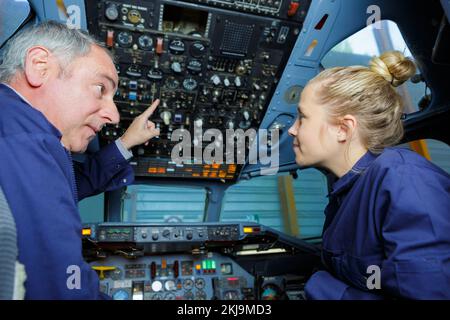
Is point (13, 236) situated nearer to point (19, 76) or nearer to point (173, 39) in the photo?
point (19, 76)

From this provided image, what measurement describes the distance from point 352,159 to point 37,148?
1122 mm

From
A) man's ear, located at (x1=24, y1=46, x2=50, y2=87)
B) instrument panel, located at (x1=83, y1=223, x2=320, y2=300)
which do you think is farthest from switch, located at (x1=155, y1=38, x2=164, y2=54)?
instrument panel, located at (x1=83, y1=223, x2=320, y2=300)

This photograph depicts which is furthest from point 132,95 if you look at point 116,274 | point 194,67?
point 116,274

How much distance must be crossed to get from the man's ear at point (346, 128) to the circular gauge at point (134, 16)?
1387 mm

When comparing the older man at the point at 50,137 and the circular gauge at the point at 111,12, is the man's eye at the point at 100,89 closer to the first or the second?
the older man at the point at 50,137

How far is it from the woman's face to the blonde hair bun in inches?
10.5

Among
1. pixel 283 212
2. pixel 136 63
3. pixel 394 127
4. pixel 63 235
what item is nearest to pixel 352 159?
pixel 394 127

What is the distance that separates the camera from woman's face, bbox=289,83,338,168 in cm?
132

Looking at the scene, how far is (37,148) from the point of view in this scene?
0.86 meters

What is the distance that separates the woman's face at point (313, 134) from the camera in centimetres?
132

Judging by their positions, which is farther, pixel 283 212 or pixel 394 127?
pixel 283 212

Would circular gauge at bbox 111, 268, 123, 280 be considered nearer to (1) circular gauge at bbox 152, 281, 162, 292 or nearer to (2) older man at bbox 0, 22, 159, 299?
(1) circular gauge at bbox 152, 281, 162, 292

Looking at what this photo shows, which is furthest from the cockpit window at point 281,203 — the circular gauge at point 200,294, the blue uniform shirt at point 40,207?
the blue uniform shirt at point 40,207

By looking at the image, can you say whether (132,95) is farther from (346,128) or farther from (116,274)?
(346,128)
